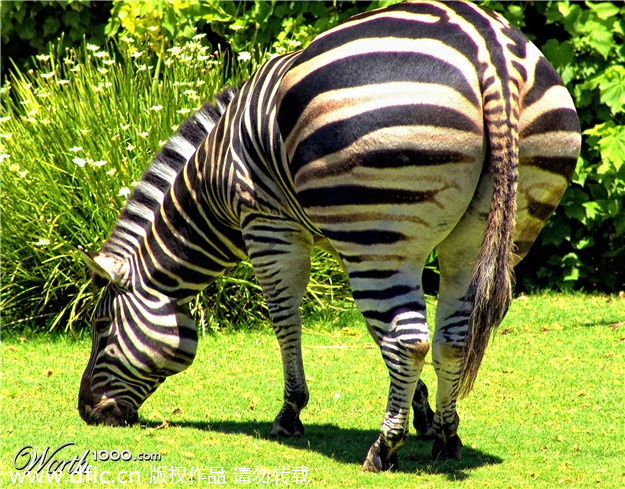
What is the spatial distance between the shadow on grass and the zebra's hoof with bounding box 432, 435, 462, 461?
0.04m

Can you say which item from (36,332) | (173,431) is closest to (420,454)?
(173,431)

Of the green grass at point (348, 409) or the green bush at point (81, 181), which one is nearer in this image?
the green grass at point (348, 409)

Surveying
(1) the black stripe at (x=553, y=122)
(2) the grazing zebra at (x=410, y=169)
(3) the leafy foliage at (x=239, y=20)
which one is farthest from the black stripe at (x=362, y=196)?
(3) the leafy foliage at (x=239, y=20)

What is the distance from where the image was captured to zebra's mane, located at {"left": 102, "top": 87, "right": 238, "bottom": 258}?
20.7 feet

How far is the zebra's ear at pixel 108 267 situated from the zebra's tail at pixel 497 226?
2477 mm

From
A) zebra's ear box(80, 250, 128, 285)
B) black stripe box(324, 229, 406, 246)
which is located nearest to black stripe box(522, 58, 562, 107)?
black stripe box(324, 229, 406, 246)

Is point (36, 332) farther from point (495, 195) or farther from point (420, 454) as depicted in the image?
point (495, 195)

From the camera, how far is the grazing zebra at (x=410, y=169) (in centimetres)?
452

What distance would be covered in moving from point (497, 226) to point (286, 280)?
61.1 inches

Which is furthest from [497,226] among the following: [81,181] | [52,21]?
[52,21]

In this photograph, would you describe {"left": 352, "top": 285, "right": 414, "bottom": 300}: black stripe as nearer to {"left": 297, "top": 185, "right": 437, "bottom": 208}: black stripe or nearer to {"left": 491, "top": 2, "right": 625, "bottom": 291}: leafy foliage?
{"left": 297, "top": 185, "right": 437, "bottom": 208}: black stripe

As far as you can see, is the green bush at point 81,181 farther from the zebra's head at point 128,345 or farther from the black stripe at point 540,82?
the black stripe at point 540,82

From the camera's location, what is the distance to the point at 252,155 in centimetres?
543

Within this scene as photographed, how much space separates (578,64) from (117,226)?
5.80m
